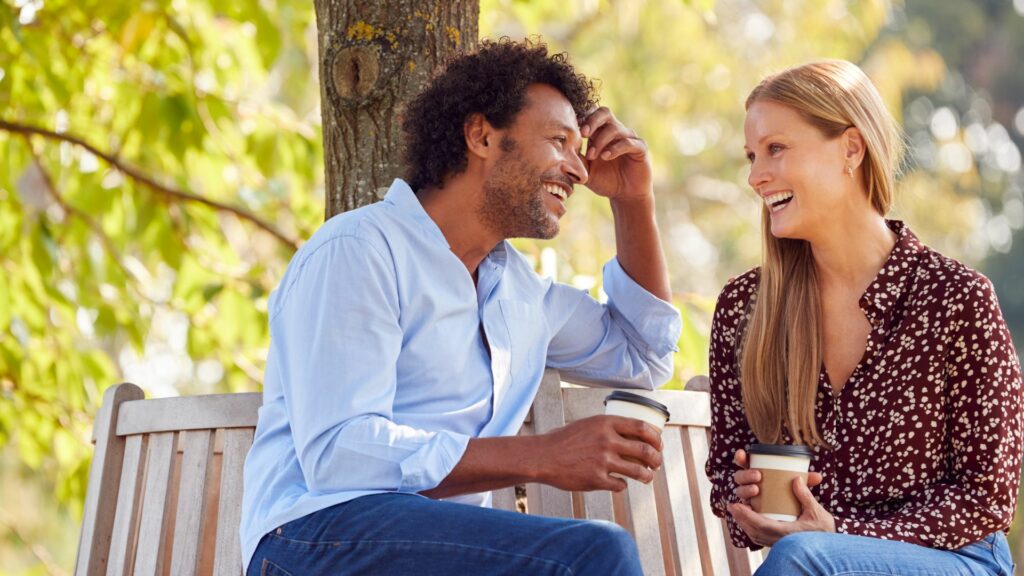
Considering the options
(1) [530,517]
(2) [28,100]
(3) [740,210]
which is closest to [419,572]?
(1) [530,517]

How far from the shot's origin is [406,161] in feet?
11.2

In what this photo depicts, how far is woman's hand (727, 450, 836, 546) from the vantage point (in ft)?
8.86

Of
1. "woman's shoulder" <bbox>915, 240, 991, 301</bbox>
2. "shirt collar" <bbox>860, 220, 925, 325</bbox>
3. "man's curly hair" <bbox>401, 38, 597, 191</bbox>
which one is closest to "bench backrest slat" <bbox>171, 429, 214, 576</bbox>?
"man's curly hair" <bbox>401, 38, 597, 191</bbox>

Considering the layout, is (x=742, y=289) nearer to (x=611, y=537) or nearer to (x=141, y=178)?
(x=611, y=537)

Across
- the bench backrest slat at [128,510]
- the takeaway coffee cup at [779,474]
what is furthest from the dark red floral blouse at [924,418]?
the bench backrest slat at [128,510]

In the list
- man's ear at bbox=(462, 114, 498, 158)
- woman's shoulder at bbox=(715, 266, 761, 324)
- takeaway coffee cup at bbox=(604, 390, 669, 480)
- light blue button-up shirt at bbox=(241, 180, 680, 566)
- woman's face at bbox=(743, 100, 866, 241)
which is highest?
man's ear at bbox=(462, 114, 498, 158)

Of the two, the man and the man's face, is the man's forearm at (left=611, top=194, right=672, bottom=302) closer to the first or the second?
the man

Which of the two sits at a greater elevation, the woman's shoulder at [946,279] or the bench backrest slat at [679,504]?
the woman's shoulder at [946,279]

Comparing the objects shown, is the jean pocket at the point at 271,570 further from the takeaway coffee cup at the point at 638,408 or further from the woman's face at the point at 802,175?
the woman's face at the point at 802,175

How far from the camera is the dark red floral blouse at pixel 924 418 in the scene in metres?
2.85

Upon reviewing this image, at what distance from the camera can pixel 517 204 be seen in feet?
10.7

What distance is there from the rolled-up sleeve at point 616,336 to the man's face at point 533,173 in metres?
0.31

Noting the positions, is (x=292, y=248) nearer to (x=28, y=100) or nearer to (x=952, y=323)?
(x=28, y=100)

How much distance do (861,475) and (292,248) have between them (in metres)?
2.31
